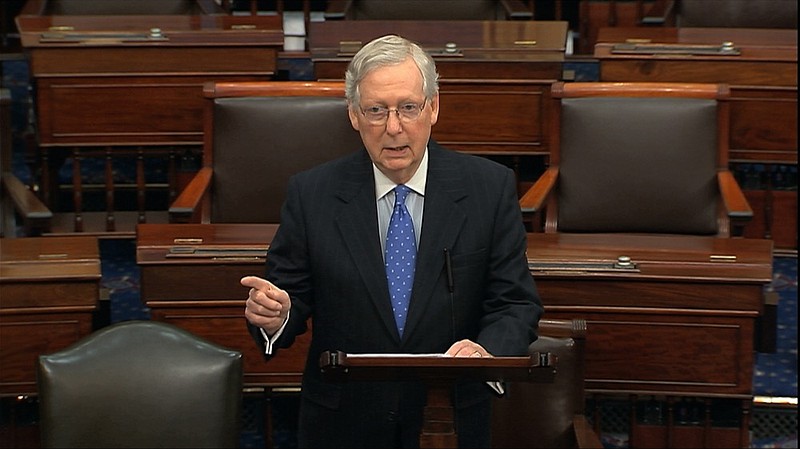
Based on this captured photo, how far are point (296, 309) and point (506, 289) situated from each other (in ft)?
0.53

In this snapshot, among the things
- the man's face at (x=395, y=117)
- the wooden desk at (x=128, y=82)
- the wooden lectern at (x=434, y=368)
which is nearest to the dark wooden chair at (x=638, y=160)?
the wooden desk at (x=128, y=82)

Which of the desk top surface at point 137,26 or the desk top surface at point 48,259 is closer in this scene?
the desk top surface at point 48,259

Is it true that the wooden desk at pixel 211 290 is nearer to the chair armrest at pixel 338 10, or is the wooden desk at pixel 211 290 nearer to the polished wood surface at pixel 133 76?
the polished wood surface at pixel 133 76

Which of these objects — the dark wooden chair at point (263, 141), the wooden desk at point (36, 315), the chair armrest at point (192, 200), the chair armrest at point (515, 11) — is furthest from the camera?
the chair armrest at point (515, 11)

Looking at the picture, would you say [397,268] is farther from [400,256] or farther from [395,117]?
[395,117]

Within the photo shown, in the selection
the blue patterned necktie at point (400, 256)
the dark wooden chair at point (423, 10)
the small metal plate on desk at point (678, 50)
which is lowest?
the blue patterned necktie at point (400, 256)

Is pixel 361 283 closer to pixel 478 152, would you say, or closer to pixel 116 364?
pixel 116 364

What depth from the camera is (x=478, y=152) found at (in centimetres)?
201

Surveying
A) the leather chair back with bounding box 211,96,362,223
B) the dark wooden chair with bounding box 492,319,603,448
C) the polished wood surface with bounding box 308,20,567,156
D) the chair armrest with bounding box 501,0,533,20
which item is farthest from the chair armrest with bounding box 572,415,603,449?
the chair armrest with bounding box 501,0,533,20

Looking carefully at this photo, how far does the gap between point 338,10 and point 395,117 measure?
4.25 feet

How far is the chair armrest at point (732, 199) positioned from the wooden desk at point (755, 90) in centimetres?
24

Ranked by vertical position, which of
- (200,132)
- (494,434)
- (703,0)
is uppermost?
(703,0)

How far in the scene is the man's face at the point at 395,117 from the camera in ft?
3.42

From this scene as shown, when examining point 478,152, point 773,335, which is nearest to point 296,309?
point 773,335
